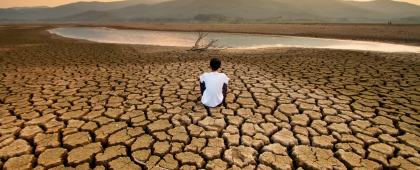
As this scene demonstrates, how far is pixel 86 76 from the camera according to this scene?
→ 15.0 feet

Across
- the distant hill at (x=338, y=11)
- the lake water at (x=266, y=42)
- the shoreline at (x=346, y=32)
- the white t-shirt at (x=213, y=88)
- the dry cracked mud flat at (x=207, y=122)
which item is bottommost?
the dry cracked mud flat at (x=207, y=122)

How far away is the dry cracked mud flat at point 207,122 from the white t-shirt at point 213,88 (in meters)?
0.14

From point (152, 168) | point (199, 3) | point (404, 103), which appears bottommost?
point (152, 168)

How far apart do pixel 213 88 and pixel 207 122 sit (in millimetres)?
532

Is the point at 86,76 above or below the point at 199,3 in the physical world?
below

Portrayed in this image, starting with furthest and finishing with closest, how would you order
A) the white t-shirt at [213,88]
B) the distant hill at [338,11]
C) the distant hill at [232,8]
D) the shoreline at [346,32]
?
the distant hill at [232,8]
the distant hill at [338,11]
the shoreline at [346,32]
the white t-shirt at [213,88]

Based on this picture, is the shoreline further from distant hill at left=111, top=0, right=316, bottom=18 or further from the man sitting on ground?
distant hill at left=111, top=0, right=316, bottom=18

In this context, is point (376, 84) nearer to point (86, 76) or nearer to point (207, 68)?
point (207, 68)

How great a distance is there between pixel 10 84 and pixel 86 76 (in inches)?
50.5

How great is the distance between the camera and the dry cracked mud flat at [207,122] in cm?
189

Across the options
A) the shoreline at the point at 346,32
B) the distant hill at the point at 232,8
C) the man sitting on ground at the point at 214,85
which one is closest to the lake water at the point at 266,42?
the shoreline at the point at 346,32

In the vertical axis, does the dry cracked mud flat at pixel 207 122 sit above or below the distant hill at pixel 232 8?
below

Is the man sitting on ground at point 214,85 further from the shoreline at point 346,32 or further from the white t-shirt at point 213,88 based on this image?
the shoreline at point 346,32

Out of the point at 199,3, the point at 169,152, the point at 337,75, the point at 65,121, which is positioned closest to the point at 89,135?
the point at 65,121
